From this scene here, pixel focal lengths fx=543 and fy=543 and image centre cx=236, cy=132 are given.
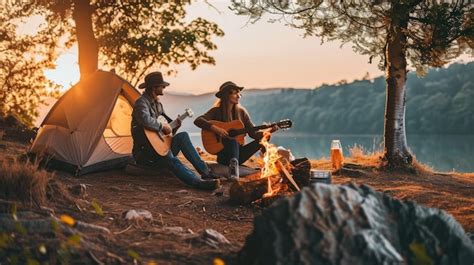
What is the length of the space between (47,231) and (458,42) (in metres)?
10.1

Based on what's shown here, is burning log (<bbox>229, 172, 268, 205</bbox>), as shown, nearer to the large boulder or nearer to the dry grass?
the dry grass

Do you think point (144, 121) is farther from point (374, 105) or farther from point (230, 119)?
point (374, 105)

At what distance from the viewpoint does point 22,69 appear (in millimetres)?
16219

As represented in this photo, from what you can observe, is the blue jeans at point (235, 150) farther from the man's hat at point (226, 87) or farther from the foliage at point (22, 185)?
the foliage at point (22, 185)

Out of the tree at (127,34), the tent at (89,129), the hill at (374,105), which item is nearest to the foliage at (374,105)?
the hill at (374,105)

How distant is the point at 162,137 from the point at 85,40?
6.60 metres

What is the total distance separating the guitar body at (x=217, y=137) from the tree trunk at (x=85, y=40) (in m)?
6.12

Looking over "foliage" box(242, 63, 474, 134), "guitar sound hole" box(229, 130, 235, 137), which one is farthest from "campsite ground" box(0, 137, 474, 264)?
"foliage" box(242, 63, 474, 134)

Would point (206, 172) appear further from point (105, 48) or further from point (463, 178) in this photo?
point (105, 48)

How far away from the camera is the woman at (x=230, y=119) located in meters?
8.57

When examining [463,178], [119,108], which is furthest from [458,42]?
[119,108]

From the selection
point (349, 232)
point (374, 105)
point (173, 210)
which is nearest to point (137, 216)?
point (173, 210)

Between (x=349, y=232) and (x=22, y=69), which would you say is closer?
(x=349, y=232)

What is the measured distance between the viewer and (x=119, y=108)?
1011cm
